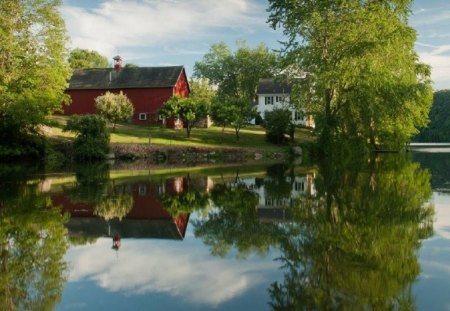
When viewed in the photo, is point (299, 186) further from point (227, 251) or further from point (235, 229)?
point (227, 251)

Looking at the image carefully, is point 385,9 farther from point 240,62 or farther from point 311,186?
point 240,62

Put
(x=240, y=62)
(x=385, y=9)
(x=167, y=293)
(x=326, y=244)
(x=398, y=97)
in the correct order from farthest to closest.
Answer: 1. (x=240, y=62)
2. (x=385, y=9)
3. (x=398, y=97)
4. (x=326, y=244)
5. (x=167, y=293)

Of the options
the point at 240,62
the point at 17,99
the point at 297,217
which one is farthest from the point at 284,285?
the point at 240,62

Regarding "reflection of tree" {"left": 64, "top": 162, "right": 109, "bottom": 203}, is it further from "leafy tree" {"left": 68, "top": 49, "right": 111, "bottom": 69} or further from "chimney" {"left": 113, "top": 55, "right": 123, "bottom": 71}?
"leafy tree" {"left": 68, "top": 49, "right": 111, "bottom": 69}

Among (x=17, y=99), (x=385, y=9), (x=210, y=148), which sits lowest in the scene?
(x=210, y=148)

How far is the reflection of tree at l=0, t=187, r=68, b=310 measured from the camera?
261 inches

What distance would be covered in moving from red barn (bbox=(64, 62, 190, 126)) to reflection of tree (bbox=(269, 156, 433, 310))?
160ft

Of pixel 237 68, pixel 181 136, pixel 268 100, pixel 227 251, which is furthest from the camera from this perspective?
pixel 237 68

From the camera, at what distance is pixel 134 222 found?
12.2 m

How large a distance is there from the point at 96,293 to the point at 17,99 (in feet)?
115

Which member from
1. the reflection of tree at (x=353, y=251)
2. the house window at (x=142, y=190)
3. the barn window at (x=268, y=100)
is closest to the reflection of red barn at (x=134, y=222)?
the house window at (x=142, y=190)

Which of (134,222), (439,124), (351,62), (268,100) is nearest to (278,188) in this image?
(134,222)

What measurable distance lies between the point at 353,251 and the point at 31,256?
583cm

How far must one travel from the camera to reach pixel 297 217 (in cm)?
1225
